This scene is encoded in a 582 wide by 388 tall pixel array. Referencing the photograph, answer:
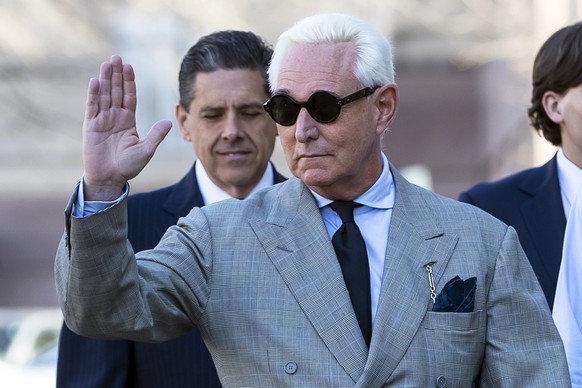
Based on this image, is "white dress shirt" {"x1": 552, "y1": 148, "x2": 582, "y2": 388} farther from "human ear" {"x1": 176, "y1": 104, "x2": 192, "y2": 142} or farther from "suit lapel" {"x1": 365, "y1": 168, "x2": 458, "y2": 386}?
"human ear" {"x1": 176, "y1": 104, "x2": 192, "y2": 142}

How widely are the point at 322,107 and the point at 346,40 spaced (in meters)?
0.25

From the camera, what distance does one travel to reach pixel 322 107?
12.8ft

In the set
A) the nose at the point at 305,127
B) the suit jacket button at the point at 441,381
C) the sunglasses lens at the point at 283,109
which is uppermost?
the sunglasses lens at the point at 283,109

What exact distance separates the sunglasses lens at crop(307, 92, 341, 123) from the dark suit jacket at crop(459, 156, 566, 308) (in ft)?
5.52

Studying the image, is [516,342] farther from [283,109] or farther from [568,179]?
[568,179]

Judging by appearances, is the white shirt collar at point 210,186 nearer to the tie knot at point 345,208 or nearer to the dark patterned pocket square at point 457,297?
the tie knot at point 345,208

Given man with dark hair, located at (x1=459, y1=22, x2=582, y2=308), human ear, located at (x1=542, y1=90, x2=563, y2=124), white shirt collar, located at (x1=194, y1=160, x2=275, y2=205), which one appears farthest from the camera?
human ear, located at (x1=542, y1=90, x2=563, y2=124)

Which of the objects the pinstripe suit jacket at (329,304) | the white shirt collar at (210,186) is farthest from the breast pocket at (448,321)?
the white shirt collar at (210,186)

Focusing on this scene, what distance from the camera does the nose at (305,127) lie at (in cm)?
388

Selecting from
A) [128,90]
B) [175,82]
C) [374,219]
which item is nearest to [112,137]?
[128,90]

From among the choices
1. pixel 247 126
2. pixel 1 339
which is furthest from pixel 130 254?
pixel 1 339

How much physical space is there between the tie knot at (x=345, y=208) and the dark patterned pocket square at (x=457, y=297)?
0.36 m

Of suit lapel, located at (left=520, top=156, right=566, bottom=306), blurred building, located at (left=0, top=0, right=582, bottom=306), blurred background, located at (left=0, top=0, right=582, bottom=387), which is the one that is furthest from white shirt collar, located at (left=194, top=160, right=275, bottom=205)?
blurred building, located at (left=0, top=0, right=582, bottom=306)

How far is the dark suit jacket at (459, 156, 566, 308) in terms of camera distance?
5336mm
